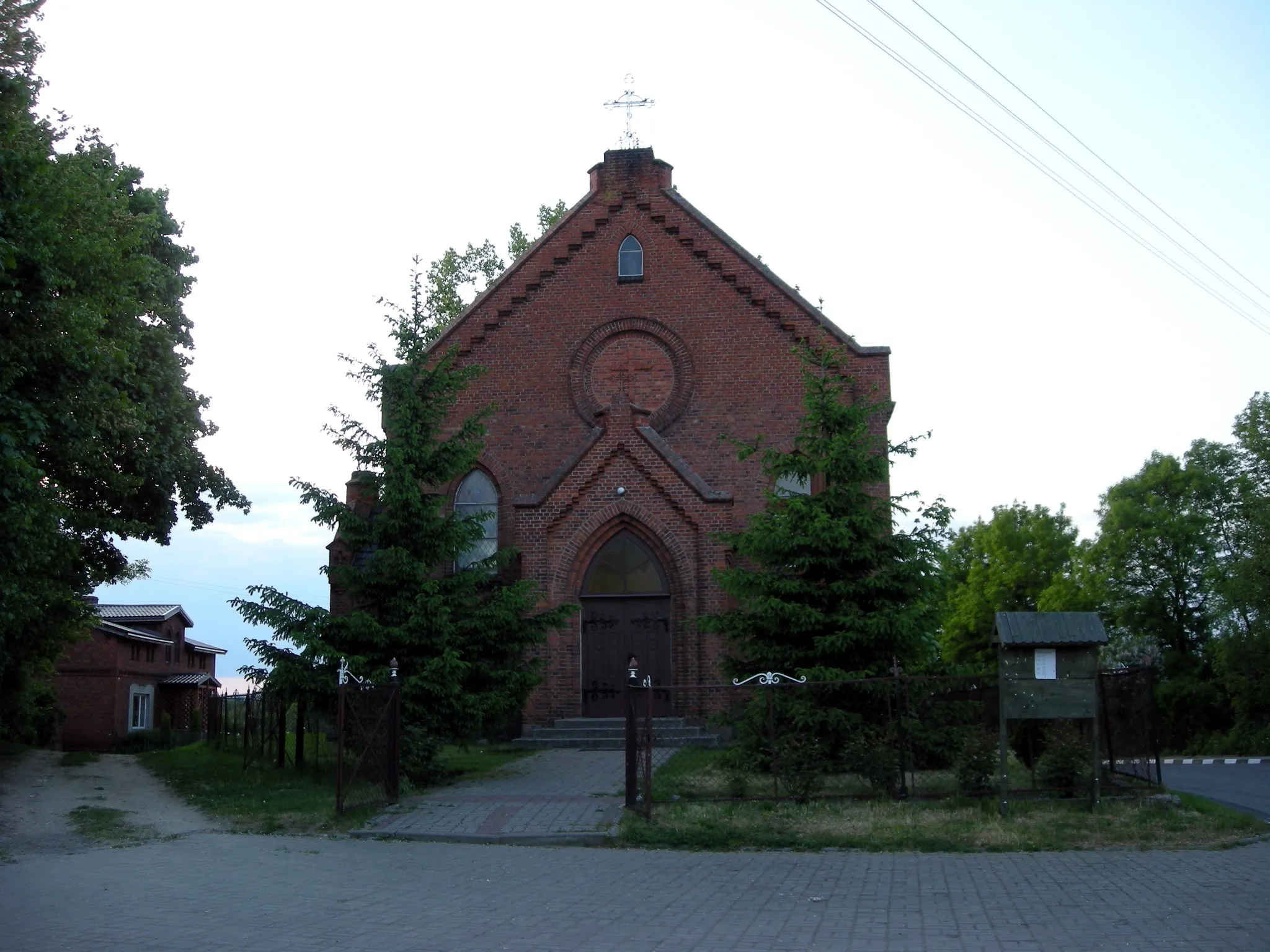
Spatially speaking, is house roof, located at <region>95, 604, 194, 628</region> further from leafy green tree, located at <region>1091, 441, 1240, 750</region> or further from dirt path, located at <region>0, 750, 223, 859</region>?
leafy green tree, located at <region>1091, 441, 1240, 750</region>

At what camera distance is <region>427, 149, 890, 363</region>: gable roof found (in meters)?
24.1

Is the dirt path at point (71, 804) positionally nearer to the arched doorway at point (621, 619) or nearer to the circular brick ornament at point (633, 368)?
the arched doorway at point (621, 619)

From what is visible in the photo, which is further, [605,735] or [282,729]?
[605,735]

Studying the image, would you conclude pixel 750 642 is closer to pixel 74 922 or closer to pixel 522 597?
pixel 522 597

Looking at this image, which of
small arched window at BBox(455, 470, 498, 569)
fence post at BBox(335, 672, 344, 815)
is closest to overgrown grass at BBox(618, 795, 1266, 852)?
fence post at BBox(335, 672, 344, 815)

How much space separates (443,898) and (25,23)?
14.7 meters

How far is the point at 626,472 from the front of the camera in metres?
22.1

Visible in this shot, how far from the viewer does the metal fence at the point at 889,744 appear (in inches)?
503

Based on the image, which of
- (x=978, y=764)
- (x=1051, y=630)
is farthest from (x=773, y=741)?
(x=1051, y=630)

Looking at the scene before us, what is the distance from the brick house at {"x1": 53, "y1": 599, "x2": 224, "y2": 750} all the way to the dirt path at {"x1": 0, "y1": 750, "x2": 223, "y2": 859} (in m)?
17.0

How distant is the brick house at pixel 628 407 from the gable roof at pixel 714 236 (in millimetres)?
37

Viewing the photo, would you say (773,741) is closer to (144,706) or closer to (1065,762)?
(1065,762)

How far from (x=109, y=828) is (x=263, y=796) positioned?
95.0 inches

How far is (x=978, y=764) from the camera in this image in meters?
12.7
